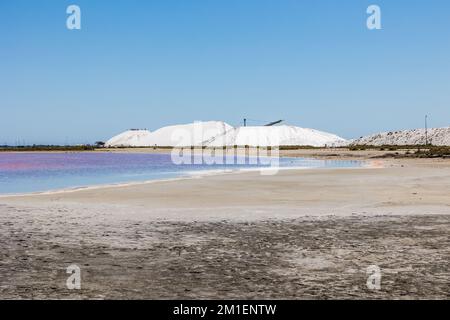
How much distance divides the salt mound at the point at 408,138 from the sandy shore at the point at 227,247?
454ft

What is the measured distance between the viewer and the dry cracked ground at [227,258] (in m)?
7.86

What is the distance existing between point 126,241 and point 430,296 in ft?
22.8

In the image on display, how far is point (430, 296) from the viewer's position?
7.48m

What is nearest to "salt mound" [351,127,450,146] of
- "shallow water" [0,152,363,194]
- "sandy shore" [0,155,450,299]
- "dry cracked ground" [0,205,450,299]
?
"shallow water" [0,152,363,194]

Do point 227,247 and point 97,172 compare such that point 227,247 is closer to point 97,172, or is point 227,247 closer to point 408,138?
point 97,172

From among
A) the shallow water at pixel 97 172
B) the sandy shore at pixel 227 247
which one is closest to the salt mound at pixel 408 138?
the shallow water at pixel 97 172

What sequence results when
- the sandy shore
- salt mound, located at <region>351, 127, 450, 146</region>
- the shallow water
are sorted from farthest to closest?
salt mound, located at <region>351, 127, 450, 146</region> < the shallow water < the sandy shore

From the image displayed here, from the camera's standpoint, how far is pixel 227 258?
10.1 metres

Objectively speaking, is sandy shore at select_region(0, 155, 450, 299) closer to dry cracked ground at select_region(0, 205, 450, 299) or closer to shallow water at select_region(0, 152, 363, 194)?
dry cracked ground at select_region(0, 205, 450, 299)

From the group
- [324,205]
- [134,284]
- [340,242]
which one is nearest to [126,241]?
[134,284]

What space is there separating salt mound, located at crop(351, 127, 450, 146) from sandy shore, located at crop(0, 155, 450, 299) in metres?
138

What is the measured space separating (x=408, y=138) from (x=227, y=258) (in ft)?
550

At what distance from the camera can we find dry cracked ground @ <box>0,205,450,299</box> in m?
7.86
